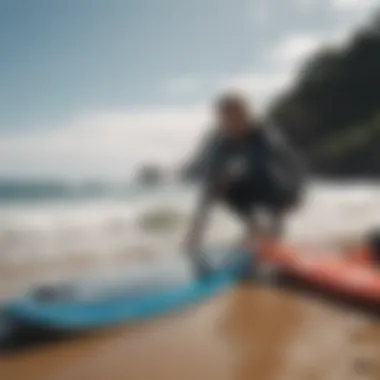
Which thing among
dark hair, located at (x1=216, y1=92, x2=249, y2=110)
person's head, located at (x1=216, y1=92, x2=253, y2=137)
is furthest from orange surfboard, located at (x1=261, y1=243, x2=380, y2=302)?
dark hair, located at (x1=216, y1=92, x2=249, y2=110)

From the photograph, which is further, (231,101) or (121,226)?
(121,226)

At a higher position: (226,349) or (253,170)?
(253,170)

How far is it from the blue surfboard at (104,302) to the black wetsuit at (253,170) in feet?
1.25

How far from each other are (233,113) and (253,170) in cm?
39

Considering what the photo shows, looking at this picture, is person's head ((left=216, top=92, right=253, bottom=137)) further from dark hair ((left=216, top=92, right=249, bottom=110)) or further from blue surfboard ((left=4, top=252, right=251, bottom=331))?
blue surfboard ((left=4, top=252, right=251, bottom=331))

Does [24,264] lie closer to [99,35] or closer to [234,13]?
[99,35]

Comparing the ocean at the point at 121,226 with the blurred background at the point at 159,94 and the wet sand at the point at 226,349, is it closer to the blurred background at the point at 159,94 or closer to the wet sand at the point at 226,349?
the blurred background at the point at 159,94

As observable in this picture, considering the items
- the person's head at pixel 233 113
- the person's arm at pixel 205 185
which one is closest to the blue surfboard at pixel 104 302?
the person's arm at pixel 205 185

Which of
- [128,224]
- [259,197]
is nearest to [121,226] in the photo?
[128,224]

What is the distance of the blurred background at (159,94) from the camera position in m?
1.74

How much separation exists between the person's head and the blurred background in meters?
0.04

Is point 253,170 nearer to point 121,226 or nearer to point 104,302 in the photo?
point 121,226

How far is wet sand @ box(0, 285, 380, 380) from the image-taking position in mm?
1356

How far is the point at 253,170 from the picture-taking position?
90.0 inches
